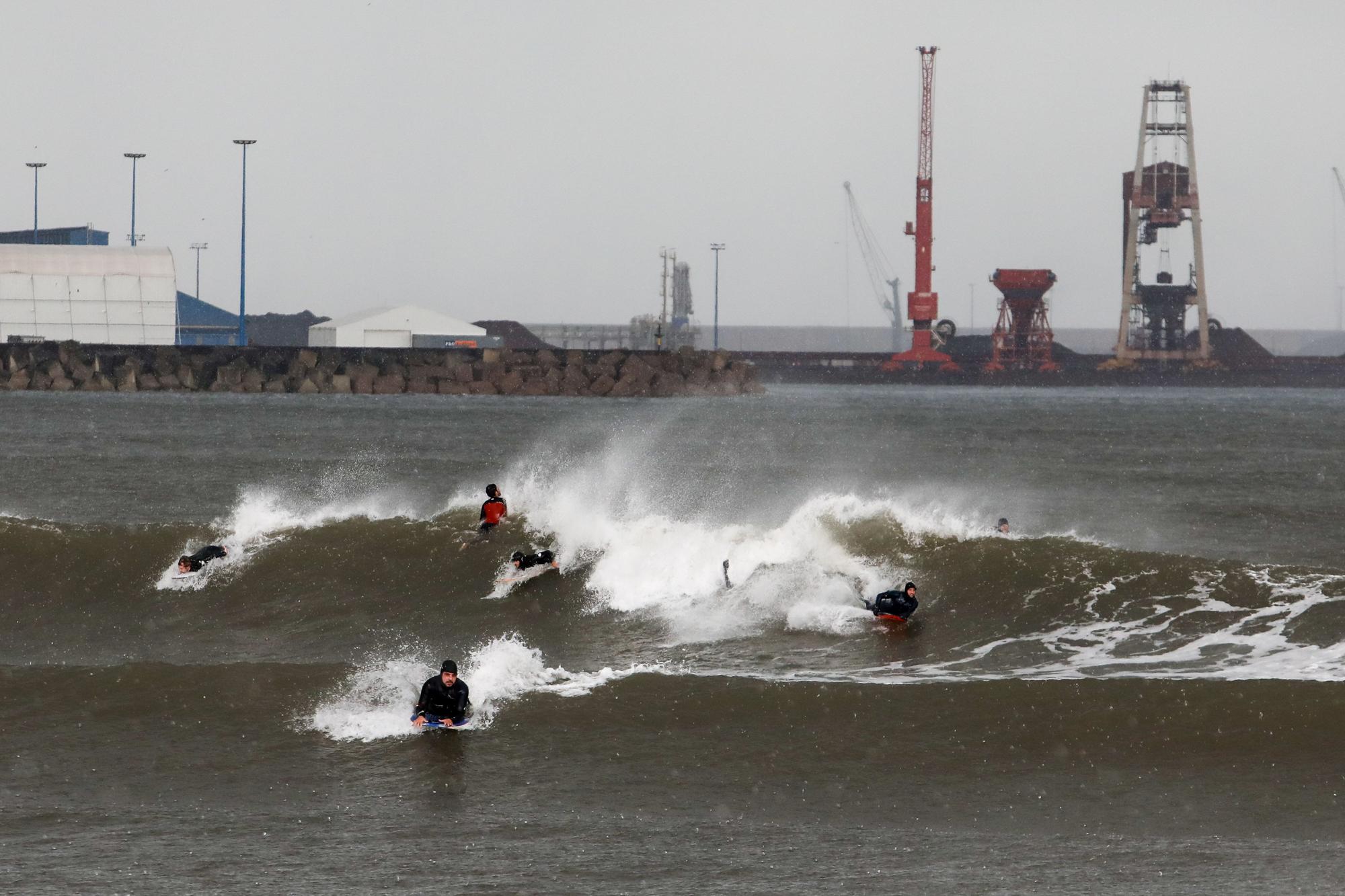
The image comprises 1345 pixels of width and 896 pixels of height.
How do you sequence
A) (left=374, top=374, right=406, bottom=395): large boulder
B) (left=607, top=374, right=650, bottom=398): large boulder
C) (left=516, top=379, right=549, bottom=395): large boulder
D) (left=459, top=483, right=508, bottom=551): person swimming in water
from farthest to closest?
1. (left=607, top=374, right=650, bottom=398): large boulder
2. (left=516, top=379, right=549, bottom=395): large boulder
3. (left=374, top=374, right=406, bottom=395): large boulder
4. (left=459, top=483, right=508, bottom=551): person swimming in water

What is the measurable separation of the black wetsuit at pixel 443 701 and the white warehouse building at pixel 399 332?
118 meters

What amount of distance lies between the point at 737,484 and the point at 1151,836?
3493 centimetres

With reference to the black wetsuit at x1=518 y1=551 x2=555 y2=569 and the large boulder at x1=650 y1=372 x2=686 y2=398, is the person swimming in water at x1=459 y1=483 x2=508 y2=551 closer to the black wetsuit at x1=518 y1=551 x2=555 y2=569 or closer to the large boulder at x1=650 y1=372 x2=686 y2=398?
the black wetsuit at x1=518 y1=551 x2=555 y2=569

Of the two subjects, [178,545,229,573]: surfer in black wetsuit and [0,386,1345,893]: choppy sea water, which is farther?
[178,545,229,573]: surfer in black wetsuit

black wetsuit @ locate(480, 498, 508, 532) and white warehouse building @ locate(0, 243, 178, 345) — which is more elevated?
white warehouse building @ locate(0, 243, 178, 345)

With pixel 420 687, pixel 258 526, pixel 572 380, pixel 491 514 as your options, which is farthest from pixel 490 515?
pixel 572 380

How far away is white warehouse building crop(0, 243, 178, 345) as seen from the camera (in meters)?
114

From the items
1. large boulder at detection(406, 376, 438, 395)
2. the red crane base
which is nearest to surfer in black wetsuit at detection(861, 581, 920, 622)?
large boulder at detection(406, 376, 438, 395)

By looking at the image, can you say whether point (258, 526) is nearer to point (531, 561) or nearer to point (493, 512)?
point (493, 512)

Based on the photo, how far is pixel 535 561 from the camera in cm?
2228

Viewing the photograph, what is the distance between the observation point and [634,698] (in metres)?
15.2

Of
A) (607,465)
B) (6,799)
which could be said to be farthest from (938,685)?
(607,465)

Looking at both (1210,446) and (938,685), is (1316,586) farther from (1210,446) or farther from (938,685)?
(1210,446)

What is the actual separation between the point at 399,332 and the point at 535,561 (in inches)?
4600
